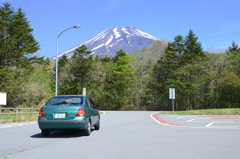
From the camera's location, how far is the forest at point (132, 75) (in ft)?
136

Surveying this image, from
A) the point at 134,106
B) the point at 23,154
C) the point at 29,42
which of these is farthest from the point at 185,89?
the point at 23,154

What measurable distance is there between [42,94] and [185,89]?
27.9 m

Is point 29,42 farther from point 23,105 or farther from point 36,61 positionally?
point 23,105

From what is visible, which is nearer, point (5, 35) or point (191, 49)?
point (5, 35)

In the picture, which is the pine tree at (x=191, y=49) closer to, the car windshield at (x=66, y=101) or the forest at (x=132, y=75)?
the forest at (x=132, y=75)

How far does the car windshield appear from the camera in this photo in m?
9.93

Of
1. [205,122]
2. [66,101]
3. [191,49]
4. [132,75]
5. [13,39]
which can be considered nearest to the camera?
[66,101]

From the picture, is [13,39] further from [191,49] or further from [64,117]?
[64,117]

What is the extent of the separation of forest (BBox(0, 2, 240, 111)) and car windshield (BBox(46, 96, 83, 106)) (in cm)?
2907

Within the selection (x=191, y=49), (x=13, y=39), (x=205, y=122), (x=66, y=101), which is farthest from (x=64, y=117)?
(x=191, y=49)

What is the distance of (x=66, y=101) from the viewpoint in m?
10.1

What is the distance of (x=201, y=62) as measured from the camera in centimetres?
5072

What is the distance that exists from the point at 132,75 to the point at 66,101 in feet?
159

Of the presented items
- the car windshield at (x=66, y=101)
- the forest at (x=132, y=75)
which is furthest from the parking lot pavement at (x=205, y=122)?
the forest at (x=132, y=75)
